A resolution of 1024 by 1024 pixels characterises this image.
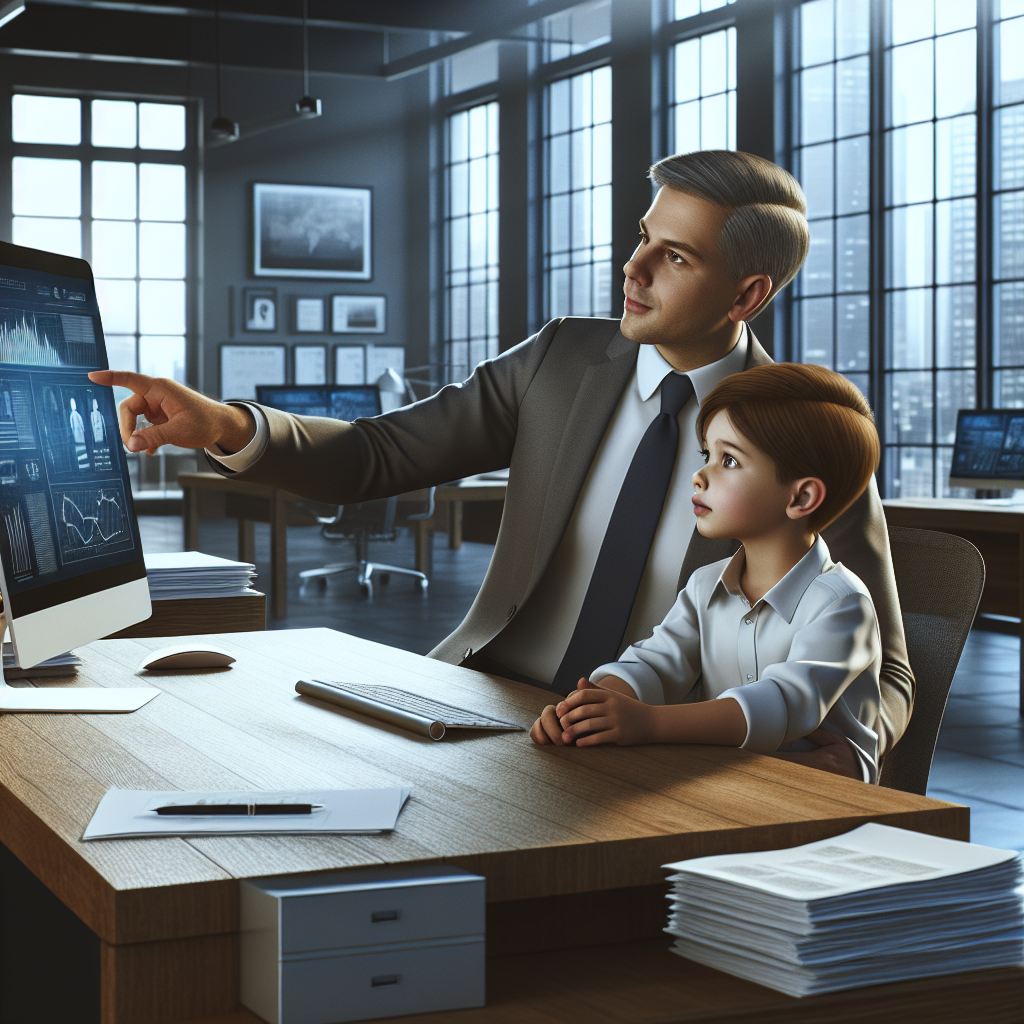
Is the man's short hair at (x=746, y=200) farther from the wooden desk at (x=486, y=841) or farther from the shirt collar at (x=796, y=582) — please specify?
the wooden desk at (x=486, y=841)

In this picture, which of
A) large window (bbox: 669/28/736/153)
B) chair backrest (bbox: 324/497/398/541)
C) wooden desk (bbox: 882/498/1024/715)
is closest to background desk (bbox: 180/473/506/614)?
chair backrest (bbox: 324/497/398/541)

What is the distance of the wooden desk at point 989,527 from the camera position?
525 cm

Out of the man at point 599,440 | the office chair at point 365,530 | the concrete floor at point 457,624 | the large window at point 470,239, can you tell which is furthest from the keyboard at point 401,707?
the large window at point 470,239

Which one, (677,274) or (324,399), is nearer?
(677,274)

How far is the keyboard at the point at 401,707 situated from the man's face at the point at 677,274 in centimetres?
57

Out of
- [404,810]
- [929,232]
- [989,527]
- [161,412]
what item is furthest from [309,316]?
[404,810]

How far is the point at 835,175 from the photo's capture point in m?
9.54

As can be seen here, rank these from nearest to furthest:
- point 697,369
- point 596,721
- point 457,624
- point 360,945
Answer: point 360,945
point 596,721
point 697,369
point 457,624

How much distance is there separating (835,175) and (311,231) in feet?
22.5

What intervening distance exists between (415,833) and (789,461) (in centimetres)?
60

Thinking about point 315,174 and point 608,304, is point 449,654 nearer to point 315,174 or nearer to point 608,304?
point 608,304

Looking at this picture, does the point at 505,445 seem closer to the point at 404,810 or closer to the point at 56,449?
the point at 56,449

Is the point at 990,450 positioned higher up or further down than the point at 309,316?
further down

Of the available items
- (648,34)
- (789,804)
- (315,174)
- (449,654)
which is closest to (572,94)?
(648,34)
